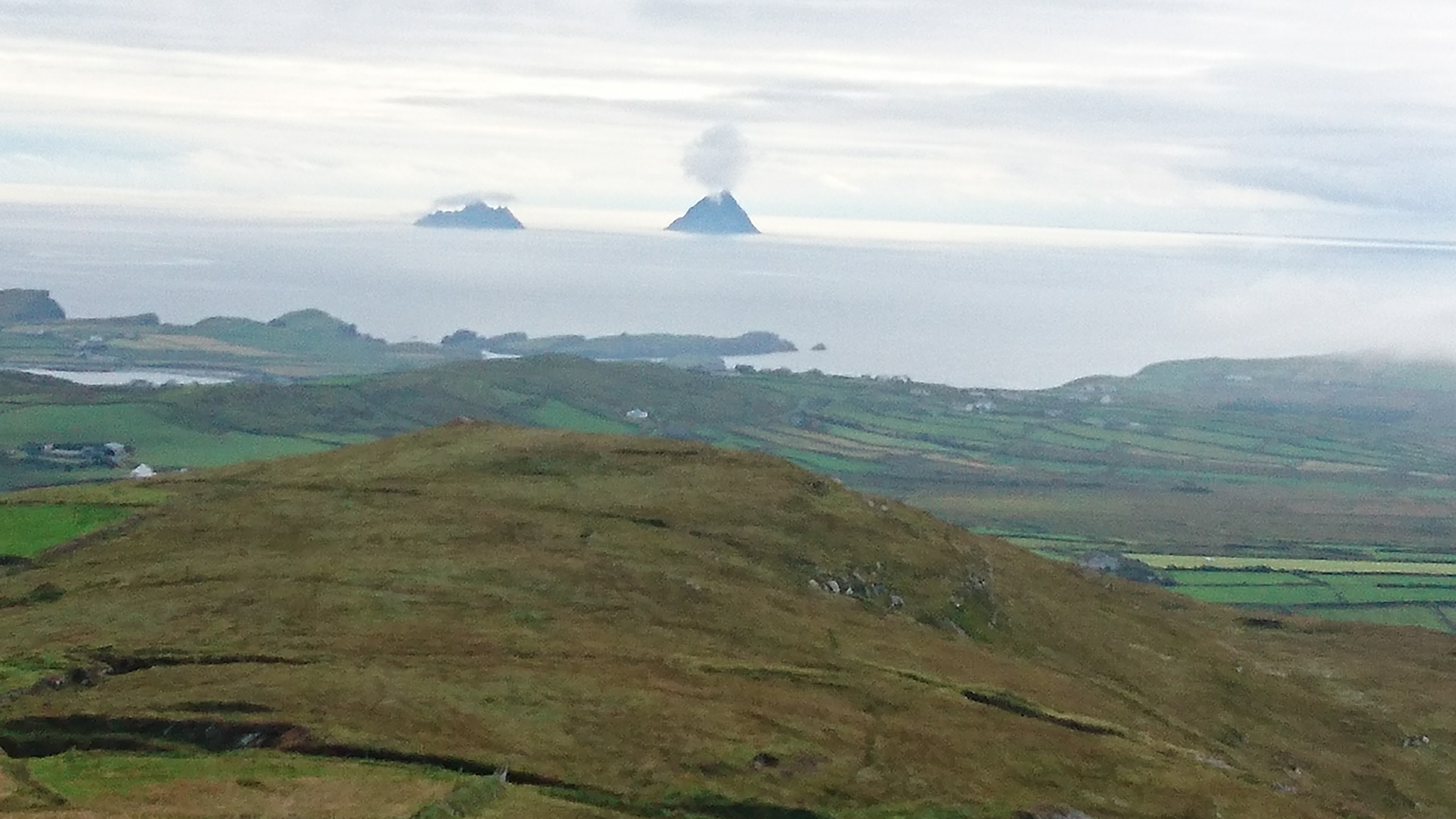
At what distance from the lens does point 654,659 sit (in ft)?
201

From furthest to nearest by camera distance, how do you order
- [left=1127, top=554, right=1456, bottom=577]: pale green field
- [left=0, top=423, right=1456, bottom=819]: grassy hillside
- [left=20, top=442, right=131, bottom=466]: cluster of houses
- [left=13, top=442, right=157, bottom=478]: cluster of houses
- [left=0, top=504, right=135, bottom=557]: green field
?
[left=20, top=442, right=131, bottom=466]: cluster of houses < [left=13, top=442, right=157, bottom=478]: cluster of houses < [left=1127, top=554, right=1456, bottom=577]: pale green field < [left=0, top=504, right=135, bottom=557]: green field < [left=0, top=423, right=1456, bottom=819]: grassy hillside

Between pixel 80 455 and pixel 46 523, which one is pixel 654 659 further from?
pixel 80 455

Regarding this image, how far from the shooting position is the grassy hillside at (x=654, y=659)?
161 ft

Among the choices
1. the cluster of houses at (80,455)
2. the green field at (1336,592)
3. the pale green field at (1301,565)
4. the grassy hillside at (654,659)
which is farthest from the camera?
the cluster of houses at (80,455)

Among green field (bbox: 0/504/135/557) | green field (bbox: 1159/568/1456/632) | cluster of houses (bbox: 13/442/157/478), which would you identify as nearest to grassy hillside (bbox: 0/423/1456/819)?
green field (bbox: 0/504/135/557)

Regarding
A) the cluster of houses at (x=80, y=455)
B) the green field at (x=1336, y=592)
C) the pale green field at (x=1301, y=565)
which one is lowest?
the green field at (x=1336, y=592)

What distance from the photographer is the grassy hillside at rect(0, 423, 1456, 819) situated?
49.2 m

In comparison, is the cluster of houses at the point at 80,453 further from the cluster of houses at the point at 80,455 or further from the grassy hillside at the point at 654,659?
the grassy hillside at the point at 654,659

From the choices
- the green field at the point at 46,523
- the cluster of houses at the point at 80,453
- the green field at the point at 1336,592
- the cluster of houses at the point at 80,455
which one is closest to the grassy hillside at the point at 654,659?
the green field at the point at 46,523

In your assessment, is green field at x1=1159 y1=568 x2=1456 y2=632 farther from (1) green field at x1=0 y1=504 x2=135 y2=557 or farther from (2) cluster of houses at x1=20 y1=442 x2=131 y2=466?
(2) cluster of houses at x1=20 y1=442 x2=131 y2=466

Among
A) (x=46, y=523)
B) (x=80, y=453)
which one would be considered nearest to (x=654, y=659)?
(x=46, y=523)

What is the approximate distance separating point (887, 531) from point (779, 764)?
4117 cm

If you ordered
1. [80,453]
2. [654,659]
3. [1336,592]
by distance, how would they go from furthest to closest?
[80,453] < [1336,592] < [654,659]

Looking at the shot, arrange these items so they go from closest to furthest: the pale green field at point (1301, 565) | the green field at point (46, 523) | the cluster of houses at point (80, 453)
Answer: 1. the green field at point (46, 523)
2. the pale green field at point (1301, 565)
3. the cluster of houses at point (80, 453)
